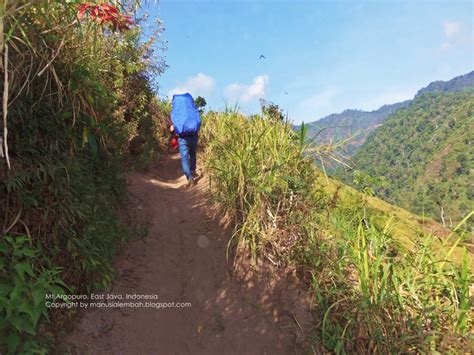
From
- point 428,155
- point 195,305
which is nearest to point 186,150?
point 195,305

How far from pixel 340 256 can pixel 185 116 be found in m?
3.68

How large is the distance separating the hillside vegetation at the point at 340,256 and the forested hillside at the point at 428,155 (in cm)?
5770

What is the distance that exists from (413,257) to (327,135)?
1737 millimetres

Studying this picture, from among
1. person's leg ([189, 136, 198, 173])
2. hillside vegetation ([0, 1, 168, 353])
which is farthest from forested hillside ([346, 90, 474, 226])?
hillside vegetation ([0, 1, 168, 353])

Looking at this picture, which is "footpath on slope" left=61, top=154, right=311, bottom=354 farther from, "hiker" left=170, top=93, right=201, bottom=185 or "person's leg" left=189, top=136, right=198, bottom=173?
"person's leg" left=189, top=136, right=198, bottom=173

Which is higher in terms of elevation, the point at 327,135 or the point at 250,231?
the point at 327,135

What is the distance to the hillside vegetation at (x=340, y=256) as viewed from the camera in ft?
8.78

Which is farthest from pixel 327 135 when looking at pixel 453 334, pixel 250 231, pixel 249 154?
pixel 453 334

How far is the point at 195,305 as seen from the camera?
3439 millimetres

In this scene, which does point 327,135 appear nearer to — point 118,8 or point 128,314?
point 118,8

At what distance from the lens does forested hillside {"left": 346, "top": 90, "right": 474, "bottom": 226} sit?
74625 mm

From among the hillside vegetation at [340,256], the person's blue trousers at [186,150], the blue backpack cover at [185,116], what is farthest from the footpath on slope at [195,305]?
the blue backpack cover at [185,116]

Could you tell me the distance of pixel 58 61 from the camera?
2900 millimetres

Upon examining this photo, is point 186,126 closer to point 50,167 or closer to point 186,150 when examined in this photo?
point 186,150
